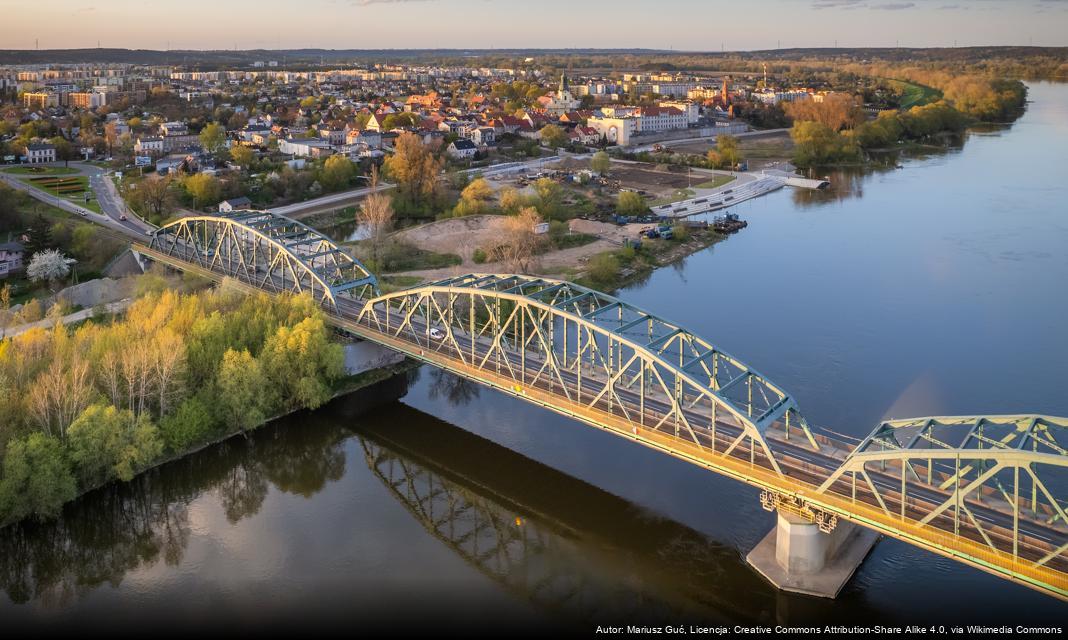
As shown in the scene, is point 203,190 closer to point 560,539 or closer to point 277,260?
point 277,260

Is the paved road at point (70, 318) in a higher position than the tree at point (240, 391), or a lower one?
higher

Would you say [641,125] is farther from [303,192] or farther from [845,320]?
[845,320]

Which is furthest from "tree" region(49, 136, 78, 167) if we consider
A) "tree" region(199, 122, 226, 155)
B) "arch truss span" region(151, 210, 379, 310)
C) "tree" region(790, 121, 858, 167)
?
"tree" region(790, 121, 858, 167)

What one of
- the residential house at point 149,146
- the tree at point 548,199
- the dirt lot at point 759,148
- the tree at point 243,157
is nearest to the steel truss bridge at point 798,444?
the tree at point 548,199

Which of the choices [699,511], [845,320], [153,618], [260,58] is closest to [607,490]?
[699,511]

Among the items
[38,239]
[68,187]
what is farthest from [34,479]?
[68,187]

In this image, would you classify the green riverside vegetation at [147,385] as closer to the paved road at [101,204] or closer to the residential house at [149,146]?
the paved road at [101,204]
